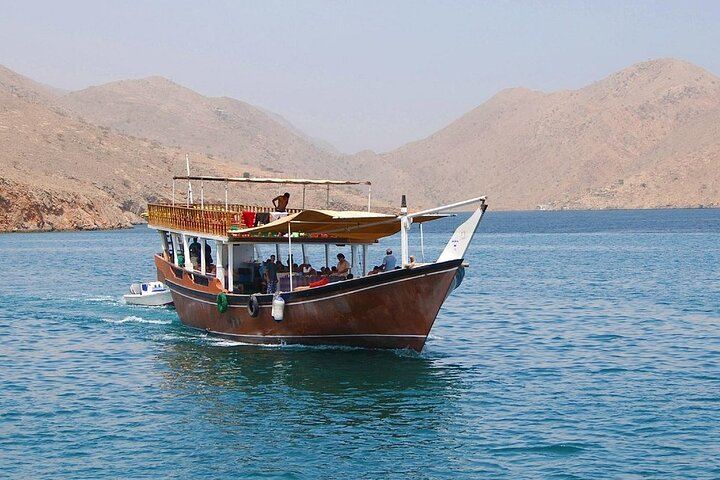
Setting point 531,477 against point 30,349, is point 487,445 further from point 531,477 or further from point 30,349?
point 30,349

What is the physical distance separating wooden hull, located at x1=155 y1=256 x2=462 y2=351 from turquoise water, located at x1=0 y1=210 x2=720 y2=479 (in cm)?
46

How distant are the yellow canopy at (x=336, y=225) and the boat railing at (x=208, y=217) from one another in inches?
46.5

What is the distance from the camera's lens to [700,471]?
17.9 metres

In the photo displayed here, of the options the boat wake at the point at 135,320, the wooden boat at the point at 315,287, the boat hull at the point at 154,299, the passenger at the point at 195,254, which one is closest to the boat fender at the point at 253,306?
the wooden boat at the point at 315,287

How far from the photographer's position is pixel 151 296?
43.1m

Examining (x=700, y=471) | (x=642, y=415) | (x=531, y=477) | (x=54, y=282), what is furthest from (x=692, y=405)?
(x=54, y=282)

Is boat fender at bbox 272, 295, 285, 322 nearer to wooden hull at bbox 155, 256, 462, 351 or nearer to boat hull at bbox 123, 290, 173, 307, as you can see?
wooden hull at bbox 155, 256, 462, 351

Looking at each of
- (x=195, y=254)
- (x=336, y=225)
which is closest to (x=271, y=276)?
(x=336, y=225)

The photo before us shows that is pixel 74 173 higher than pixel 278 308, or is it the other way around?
pixel 74 173

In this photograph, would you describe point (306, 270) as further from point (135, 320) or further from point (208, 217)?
point (135, 320)

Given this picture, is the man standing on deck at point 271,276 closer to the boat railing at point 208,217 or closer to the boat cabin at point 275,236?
the boat cabin at point 275,236

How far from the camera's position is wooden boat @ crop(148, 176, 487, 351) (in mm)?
26828

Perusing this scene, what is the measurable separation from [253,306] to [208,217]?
13.7 ft

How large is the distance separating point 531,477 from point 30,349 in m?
18.8
